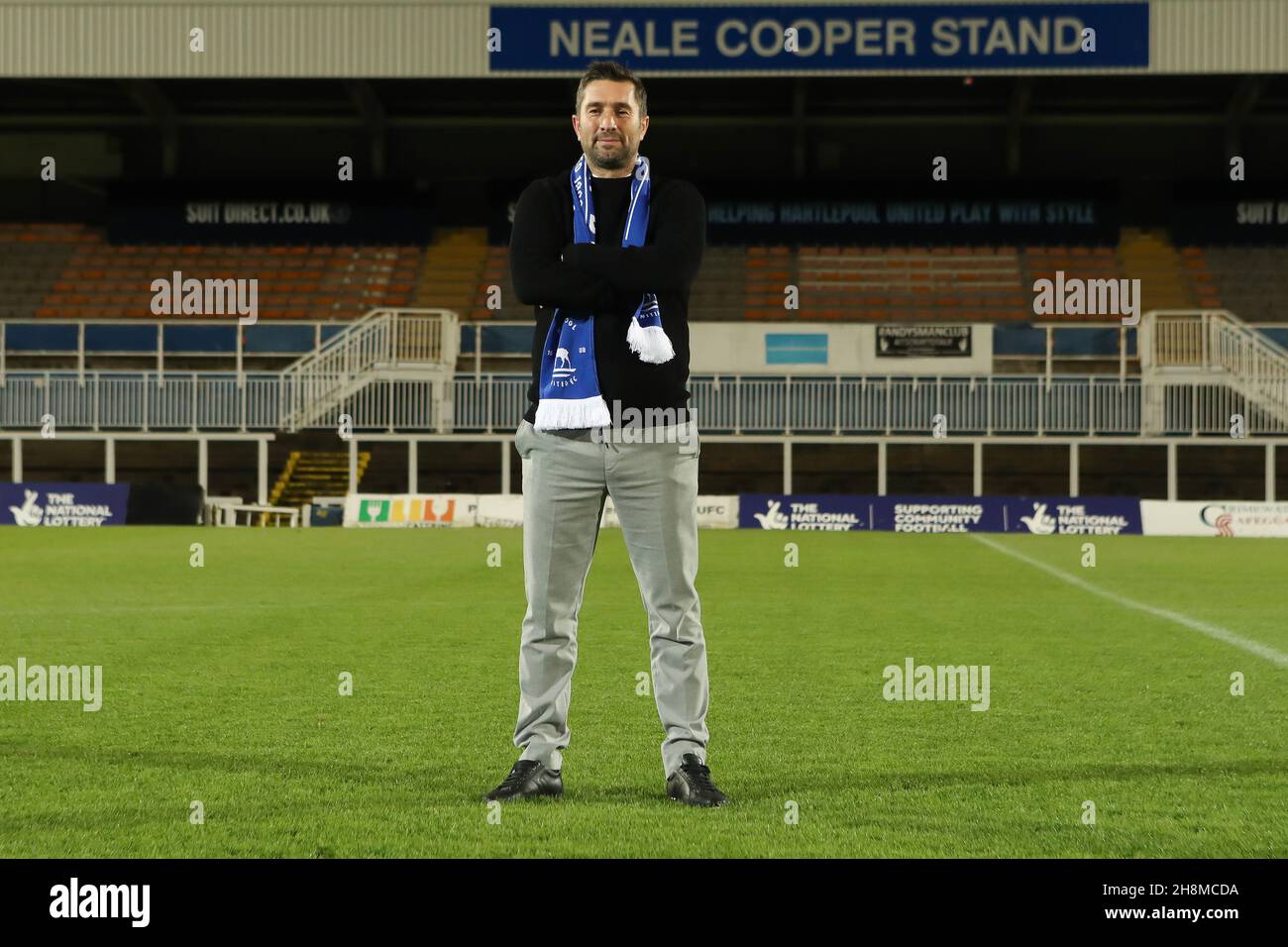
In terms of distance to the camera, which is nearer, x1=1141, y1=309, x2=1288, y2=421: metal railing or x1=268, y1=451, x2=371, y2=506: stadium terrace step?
x1=1141, y1=309, x2=1288, y2=421: metal railing

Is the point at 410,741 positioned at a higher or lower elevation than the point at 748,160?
lower

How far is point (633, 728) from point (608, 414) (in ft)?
6.69

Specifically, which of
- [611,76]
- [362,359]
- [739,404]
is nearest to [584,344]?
[611,76]

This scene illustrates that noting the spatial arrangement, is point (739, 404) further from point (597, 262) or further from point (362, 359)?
point (597, 262)

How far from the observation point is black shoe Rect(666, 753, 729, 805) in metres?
4.69

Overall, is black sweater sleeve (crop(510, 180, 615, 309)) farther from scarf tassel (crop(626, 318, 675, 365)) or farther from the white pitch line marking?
the white pitch line marking

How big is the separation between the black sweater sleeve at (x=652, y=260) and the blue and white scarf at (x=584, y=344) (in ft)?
0.32

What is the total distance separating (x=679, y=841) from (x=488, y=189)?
34829 millimetres

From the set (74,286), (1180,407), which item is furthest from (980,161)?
(74,286)

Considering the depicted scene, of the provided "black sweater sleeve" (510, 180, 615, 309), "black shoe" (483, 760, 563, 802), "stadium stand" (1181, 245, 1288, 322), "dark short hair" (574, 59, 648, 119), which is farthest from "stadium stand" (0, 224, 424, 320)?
"black shoe" (483, 760, 563, 802)

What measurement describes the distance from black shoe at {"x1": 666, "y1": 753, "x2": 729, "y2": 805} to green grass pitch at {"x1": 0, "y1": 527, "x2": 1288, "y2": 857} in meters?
0.09

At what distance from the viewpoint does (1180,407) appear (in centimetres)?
2958

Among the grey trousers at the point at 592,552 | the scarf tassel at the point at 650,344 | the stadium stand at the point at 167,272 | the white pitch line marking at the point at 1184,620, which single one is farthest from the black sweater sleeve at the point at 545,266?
the stadium stand at the point at 167,272
